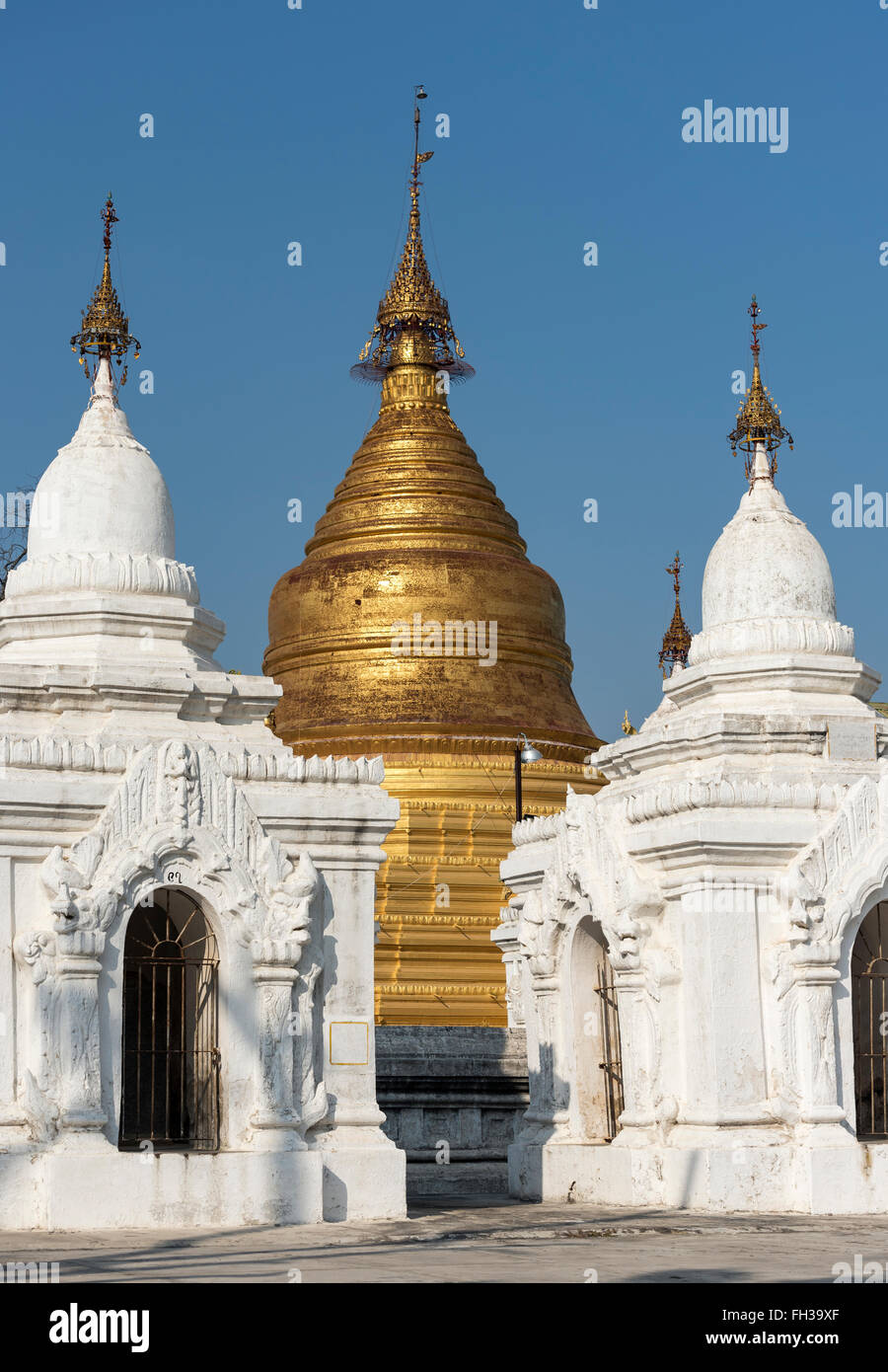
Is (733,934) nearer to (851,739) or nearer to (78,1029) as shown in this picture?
(851,739)

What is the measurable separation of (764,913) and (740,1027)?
45.0 inches

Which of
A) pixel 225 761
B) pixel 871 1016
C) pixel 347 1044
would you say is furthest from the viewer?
Result: pixel 871 1016

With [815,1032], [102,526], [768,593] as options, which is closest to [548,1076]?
[815,1032]

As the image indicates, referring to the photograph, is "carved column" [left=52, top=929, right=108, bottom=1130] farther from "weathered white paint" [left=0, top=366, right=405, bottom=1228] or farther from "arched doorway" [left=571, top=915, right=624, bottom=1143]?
"arched doorway" [left=571, top=915, right=624, bottom=1143]

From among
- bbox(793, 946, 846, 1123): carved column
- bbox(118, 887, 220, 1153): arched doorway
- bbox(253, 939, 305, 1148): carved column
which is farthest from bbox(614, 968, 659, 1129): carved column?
bbox(118, 887, 220, 1153): arched doorway

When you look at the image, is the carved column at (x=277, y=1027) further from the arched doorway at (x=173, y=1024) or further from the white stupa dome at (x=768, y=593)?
the white stupa dome at (x=768, y=593)

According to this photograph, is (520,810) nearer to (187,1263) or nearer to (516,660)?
(516,660)

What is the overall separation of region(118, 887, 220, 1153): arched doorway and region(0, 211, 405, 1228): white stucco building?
0.12 ft

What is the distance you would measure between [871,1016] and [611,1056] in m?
2.81

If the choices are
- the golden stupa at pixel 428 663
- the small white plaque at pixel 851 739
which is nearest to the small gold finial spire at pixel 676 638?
the golden stupa at pixel 428 663

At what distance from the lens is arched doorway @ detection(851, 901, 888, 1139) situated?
20.6 m

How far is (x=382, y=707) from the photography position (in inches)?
1330

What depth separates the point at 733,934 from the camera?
1952 centimetres
